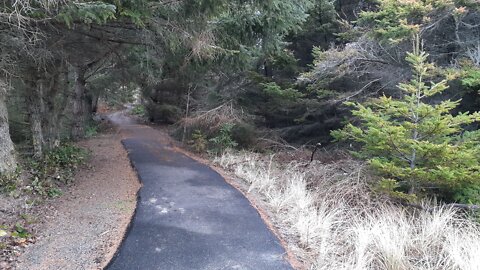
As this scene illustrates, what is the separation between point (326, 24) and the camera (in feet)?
39.8

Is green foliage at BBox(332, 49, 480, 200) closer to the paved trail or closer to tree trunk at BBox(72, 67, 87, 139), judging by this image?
the paved trail

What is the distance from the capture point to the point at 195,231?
16.9 ft

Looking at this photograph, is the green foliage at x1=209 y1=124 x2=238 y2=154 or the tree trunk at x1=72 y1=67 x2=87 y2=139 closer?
the green foliage at x1=209 y1=124 x2=238 y2=154

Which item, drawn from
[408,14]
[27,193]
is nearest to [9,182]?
[27,193]

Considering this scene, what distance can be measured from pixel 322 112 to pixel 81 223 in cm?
880

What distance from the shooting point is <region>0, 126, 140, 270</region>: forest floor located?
4.22 m

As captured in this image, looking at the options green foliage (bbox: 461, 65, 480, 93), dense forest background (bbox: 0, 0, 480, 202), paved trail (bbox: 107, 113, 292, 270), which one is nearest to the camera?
paved trail (bbox: 107, 113, 292, 270)

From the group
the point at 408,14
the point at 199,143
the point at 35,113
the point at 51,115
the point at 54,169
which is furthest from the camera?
the point at 199,143

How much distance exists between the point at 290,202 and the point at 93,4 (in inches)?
175

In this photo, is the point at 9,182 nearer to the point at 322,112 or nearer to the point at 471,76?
the point at 471,76

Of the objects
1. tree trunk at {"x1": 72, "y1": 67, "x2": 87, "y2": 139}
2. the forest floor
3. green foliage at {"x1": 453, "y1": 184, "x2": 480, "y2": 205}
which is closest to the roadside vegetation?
green foliage at {"x1": 453, "y1": 184, "x2": 480, "y2": 205}

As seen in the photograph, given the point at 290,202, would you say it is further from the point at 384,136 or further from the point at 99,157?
the point at 99,157

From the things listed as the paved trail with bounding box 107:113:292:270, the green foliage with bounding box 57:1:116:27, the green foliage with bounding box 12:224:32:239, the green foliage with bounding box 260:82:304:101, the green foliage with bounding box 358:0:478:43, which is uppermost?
the green foliage with bounding box 358:0:478:43

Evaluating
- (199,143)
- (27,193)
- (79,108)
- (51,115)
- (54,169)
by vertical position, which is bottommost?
Result: (27,193)
